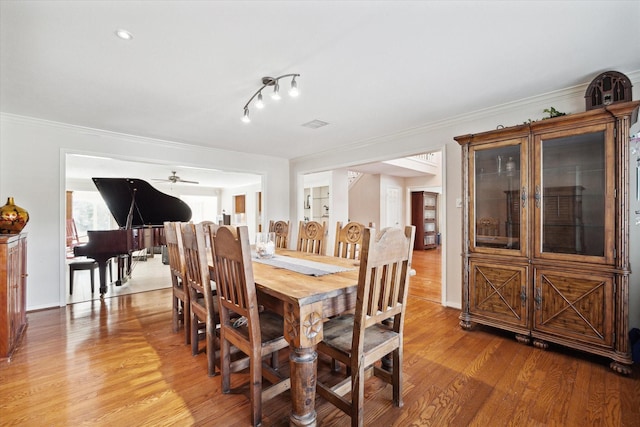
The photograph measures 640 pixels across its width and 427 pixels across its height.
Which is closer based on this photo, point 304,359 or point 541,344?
point 304,359

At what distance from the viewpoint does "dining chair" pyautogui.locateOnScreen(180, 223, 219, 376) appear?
6.63 feet

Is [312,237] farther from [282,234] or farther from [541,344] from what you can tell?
[541,344]

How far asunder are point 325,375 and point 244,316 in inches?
34.8

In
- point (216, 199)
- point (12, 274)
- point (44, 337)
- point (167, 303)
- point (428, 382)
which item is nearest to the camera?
point (428, 382)

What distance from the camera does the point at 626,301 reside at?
2053 millimetres

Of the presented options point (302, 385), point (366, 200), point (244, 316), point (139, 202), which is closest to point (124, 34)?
point (244, 316)

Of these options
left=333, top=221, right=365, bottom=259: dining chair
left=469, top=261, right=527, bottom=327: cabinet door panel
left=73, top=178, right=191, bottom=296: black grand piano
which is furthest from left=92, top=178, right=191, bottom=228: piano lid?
left=469, top=261, right=527, bottom=327: cabinet door panel

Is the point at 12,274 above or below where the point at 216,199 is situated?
below

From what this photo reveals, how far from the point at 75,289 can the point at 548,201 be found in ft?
20.1

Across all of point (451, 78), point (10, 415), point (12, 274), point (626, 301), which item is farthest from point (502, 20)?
point (12, 274)

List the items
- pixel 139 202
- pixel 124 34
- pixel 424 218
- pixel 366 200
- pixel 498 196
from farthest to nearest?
pixel 424 218, pixel 366 200, pixel 139 202, pixel 498 196, pixel 124 34

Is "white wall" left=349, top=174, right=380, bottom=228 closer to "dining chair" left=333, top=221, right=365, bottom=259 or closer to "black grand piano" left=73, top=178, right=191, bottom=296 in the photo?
"black grand piano" left=73, top=178, right=191, bottom=296

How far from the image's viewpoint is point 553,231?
2.46 meters

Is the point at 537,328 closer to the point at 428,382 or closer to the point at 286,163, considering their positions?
the point at 428,382
